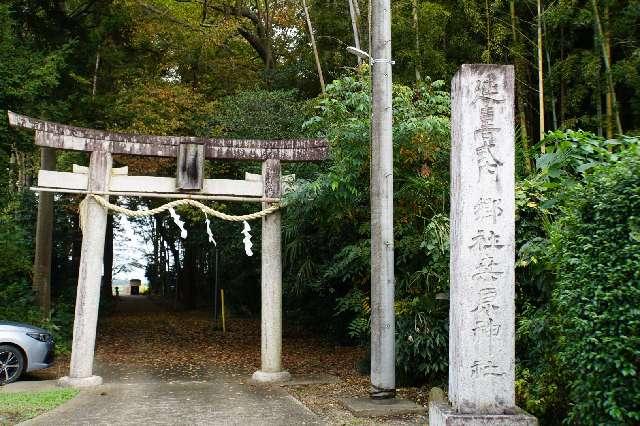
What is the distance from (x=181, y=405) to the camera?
7820 millimetres

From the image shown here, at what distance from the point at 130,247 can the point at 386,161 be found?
3207 cm

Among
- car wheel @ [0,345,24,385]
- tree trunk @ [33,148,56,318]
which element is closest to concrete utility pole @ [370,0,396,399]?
car wheel @ [0,345,24,385]

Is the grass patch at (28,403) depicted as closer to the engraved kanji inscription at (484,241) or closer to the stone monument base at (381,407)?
the stone monument base at (381,407)

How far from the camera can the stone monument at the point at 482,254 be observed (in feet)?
16.7

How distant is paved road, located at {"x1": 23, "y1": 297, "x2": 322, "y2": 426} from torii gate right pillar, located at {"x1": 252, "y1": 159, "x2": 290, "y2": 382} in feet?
1.83

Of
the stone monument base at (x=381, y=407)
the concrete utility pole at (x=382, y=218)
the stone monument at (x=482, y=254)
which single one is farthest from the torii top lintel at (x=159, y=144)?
the stone monument at (x=482, y=254)

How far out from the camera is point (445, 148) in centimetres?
965

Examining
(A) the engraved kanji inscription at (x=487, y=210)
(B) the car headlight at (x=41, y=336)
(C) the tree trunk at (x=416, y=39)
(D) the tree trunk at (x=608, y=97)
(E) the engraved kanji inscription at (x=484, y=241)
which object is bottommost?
(B) the car headlight at (x=41, y=336)

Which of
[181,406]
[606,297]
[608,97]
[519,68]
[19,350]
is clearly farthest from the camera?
[519,68]

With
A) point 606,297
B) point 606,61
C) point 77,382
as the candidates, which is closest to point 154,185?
point 77,382

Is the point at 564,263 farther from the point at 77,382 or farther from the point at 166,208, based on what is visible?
the point at 77,382

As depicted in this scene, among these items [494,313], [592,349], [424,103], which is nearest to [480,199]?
[494,313]

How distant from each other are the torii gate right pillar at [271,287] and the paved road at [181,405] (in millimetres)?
556

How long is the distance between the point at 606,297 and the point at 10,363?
28.4ft
